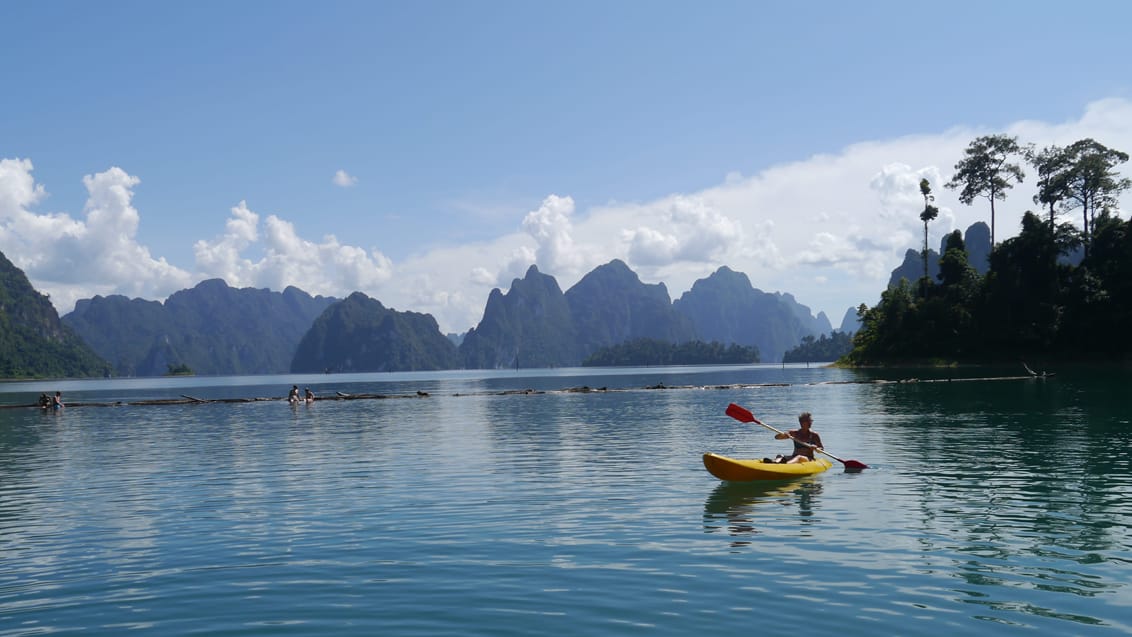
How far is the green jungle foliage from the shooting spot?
105 m

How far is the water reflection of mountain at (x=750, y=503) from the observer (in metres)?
17.2

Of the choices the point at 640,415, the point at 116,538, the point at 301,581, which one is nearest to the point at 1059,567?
the point at 301,581

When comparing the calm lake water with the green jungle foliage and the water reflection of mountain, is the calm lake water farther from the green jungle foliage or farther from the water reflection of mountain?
the green jungle foliage

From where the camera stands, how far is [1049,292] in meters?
108

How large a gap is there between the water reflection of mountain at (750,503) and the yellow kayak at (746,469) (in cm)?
20

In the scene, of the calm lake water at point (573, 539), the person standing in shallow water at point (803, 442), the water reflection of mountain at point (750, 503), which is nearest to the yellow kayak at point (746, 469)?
the water reflection of mountain at point (750, 503)

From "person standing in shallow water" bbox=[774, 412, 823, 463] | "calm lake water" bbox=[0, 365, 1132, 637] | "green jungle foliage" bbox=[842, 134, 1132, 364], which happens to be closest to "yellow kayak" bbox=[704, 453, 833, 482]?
"calm lake water" bbox=[0, 365, 1132, 637]

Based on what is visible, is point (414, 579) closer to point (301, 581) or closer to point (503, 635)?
point (301, 581)

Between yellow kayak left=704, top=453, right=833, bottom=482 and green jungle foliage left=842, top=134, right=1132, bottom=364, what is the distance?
329ft

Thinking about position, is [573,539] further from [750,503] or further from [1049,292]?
[1049,292]

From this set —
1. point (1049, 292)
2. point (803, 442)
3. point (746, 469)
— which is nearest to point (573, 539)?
point (746, 469)

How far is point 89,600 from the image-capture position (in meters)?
12.6

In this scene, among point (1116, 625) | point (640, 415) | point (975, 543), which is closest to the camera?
point (1116, 625)

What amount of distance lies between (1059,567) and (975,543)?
1964mm
